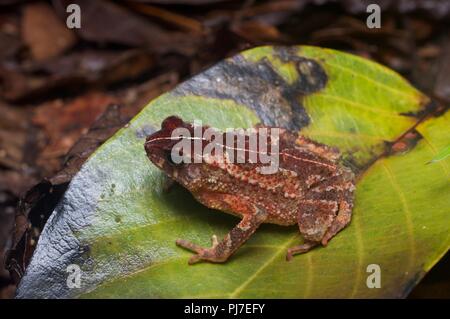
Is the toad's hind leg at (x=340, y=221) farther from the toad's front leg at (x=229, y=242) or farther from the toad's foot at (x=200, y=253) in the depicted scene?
the toad's foot at (x=200, y=253)

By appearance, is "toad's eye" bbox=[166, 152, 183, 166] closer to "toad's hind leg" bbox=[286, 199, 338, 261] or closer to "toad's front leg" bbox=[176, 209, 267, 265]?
"toad's front leg" bbox=[176, 209, 267, 265]

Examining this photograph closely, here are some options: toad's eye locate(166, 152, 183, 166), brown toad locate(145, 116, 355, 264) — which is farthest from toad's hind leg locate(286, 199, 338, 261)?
toad's eye locate(166, 152, 183, 166)

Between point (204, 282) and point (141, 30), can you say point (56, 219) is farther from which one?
point (141, 30)

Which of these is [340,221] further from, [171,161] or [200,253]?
[171,161]

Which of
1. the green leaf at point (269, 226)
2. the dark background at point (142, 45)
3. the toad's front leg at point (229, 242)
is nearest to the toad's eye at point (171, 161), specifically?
the green leaf at point (269, 226)

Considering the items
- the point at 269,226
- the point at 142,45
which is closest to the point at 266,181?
the point at 269,226

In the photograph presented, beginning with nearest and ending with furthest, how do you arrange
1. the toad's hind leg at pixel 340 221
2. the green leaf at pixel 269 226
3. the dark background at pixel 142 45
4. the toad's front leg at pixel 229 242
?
the green leaf at pixel 269 226, the toad's front leg at pixel 229 242, the toad's hind leg at pixel 340 221, the dark background at pixel 142 45

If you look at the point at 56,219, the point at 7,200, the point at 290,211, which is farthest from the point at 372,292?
the point at 7,200
